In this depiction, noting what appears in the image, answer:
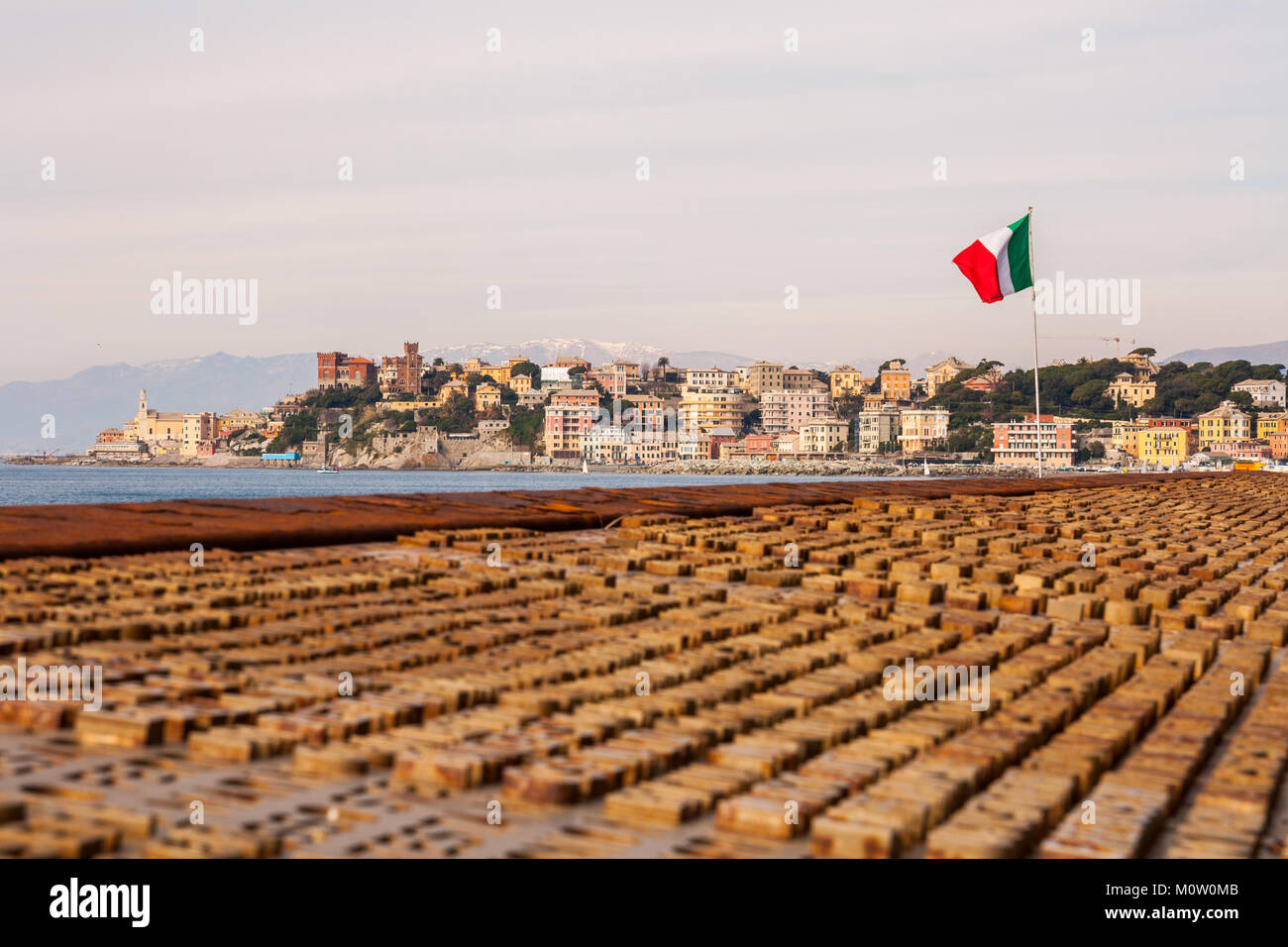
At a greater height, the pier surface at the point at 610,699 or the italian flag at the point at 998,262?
the italian flag at the point at 998,262

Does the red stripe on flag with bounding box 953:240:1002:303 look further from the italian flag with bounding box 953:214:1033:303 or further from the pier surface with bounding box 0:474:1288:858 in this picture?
the pier surface with bounding box 0:474:1288:858

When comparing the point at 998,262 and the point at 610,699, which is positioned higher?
the point at 998,262

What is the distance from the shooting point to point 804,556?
1222 centimetres

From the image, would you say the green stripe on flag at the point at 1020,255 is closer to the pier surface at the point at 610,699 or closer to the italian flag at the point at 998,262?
the italian flag at the point at 998,262

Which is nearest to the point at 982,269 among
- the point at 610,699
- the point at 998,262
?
the point at 998,262

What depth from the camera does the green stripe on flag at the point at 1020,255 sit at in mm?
36531

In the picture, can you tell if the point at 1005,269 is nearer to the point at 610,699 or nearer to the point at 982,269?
the point at 982,269

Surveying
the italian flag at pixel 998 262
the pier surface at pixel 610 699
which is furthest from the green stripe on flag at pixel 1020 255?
the pier surface at pixel 610 699

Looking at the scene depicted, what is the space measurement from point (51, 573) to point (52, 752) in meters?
3.96

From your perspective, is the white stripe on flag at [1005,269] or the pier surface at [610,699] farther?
the white stripe on flag at [1005,269]

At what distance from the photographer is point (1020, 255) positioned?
3681 centimetres

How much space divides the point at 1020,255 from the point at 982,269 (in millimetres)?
1249
